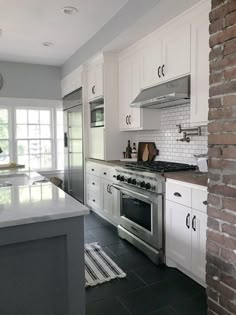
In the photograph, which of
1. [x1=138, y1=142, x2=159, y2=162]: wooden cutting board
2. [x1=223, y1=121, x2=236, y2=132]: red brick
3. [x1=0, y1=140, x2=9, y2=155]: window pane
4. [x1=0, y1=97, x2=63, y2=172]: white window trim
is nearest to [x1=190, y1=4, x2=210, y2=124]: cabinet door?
[x1=223, y1=121, x2=236, y2=132]: red brick

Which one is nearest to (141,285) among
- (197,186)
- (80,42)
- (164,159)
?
(197,186)

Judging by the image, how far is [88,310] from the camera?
2.04 meters

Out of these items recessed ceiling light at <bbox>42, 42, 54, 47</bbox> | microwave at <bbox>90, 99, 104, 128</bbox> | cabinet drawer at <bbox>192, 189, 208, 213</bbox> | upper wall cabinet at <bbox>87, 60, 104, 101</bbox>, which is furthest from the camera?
recessed ceiling light at <bbox>42, 42, 54, 47</bbox>

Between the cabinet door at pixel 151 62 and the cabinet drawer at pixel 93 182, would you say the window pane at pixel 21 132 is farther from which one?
the cabinet door at pixel 151 62

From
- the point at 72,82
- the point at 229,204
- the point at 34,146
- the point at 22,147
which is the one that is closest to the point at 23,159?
the point at 22,147

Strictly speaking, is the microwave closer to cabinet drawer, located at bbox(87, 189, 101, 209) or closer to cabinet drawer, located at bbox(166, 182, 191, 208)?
cabinet drawer, located at bbox(87, 189, 101, 209)

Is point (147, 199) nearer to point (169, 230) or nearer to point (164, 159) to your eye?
point (169, 230)

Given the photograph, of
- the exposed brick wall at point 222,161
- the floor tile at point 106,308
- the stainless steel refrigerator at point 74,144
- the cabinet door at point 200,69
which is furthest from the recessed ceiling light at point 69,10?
the floor tile at point 106,308

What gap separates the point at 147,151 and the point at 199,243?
1.90 m

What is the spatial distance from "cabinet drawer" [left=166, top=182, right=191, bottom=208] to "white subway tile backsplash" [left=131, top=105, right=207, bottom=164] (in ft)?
2.38

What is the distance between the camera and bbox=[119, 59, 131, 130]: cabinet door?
3.86 m

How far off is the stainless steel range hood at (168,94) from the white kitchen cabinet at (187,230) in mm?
887

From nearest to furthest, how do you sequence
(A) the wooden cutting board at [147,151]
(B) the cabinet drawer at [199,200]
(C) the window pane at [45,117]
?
(B) the cabinet drawer at [199,200] < (A) the wooden cutting board at [147,151] < (C) the window pane at [45,117]

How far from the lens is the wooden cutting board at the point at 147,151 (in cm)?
Result: 385
